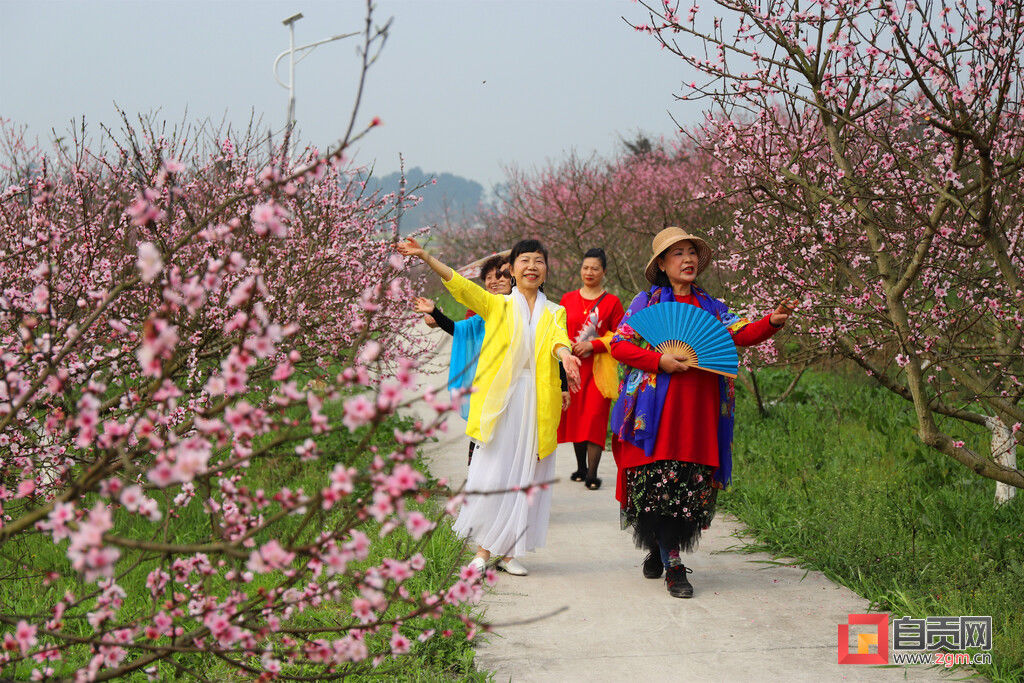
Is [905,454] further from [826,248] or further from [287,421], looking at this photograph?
[287,421]

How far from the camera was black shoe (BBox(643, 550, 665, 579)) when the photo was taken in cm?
513

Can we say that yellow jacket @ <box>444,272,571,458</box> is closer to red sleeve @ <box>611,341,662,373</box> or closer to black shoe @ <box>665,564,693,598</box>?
red sleeve @ <box>611,341,662,373</box>

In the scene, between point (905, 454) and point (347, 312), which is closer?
point (905, 454)

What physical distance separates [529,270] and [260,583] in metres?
2.40

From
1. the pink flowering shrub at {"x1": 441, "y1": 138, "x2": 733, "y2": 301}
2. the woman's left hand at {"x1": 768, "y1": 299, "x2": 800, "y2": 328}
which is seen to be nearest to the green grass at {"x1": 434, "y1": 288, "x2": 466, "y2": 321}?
the pink flowering shrub at {"x1": 441, "y1": 138, "x2": 733, "y2": 301}

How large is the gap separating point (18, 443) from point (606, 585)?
10.1 feet

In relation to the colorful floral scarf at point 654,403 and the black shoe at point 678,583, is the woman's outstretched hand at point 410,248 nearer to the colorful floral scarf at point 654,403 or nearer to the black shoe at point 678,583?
the colorful floral scarf at point 654,403

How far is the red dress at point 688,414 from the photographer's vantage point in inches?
187

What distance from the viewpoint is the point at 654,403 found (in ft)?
15.8

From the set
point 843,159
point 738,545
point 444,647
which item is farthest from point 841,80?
point 444,647

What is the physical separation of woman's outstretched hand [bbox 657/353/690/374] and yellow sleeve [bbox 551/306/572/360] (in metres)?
0.62

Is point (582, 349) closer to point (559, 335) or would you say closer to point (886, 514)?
point (559, 335)

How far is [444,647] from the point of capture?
3975mm

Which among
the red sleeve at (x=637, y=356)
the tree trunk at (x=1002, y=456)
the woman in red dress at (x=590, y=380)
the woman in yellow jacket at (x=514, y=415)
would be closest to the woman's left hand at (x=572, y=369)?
the woman in yellow jacket at (x=514, y=415)
